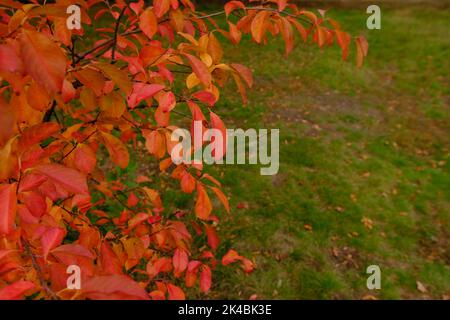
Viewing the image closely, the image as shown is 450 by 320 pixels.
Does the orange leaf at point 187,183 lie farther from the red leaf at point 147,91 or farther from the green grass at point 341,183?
the green grass at point 341,183

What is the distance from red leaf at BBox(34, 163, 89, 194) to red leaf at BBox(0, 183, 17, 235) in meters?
0.08

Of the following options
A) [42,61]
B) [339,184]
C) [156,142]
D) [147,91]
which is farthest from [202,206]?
[339,184]

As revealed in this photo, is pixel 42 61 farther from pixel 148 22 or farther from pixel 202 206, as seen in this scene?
pixel 202 206

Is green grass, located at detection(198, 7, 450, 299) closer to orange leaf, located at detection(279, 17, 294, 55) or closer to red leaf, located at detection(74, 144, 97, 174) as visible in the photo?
red leaf, located at detection(74, 144, 97, 174)

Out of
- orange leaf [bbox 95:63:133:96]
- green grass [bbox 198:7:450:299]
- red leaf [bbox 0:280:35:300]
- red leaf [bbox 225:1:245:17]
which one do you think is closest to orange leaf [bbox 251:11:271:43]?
red leaf [bbox 225:1:245:17]

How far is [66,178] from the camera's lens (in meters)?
1.00

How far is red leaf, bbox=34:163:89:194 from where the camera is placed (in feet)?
3.26

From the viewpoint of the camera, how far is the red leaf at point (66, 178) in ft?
3.26

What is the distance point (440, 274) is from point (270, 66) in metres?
5.40

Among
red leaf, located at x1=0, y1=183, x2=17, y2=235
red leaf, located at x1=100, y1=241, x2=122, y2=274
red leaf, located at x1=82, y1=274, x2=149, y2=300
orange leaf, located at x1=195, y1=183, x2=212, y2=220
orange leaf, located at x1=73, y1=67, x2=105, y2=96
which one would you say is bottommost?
red leaf, located at x1=100, y1=241, x2=122, y2=274

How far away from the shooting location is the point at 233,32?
1707mm

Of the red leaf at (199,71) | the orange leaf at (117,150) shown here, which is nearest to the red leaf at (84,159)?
the orange leaf at (117,150)

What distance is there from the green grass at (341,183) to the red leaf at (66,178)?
91.1 inches

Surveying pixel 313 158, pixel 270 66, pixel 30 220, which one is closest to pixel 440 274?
pixel 313 158
